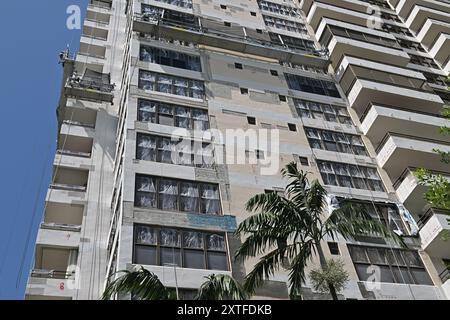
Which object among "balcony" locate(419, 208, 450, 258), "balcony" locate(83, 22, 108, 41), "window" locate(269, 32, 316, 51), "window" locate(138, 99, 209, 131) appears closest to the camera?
"balcony" locate(419, 208, 450, 258)

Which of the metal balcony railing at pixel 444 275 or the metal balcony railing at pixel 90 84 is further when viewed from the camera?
the metal balcony railing at pixel 90 84

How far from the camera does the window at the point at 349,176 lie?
24922 millimetres

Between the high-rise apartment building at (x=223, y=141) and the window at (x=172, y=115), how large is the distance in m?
0.08

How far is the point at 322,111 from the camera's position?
96.7 ft

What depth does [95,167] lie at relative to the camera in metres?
26.1

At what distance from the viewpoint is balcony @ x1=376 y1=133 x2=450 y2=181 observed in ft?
87.6

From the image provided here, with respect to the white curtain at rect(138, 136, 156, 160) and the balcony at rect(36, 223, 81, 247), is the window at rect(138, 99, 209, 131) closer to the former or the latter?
the white curtain at rect(138, 136, 156, 160)


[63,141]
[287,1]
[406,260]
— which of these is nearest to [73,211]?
[63,141]

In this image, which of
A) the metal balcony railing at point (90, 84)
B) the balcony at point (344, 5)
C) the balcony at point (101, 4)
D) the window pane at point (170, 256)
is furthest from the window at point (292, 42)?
the window pane at point (170, 256)

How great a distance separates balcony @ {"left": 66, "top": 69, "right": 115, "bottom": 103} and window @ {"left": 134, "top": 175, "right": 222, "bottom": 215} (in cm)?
1140

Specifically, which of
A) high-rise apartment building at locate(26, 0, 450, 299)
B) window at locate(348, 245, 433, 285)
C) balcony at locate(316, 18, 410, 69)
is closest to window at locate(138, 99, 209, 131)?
high-rise apartment building at locate(26, 0, 450, 299)

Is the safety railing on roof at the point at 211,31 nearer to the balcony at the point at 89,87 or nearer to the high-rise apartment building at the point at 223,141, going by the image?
the high-rise apartment building at the point at 223,141
